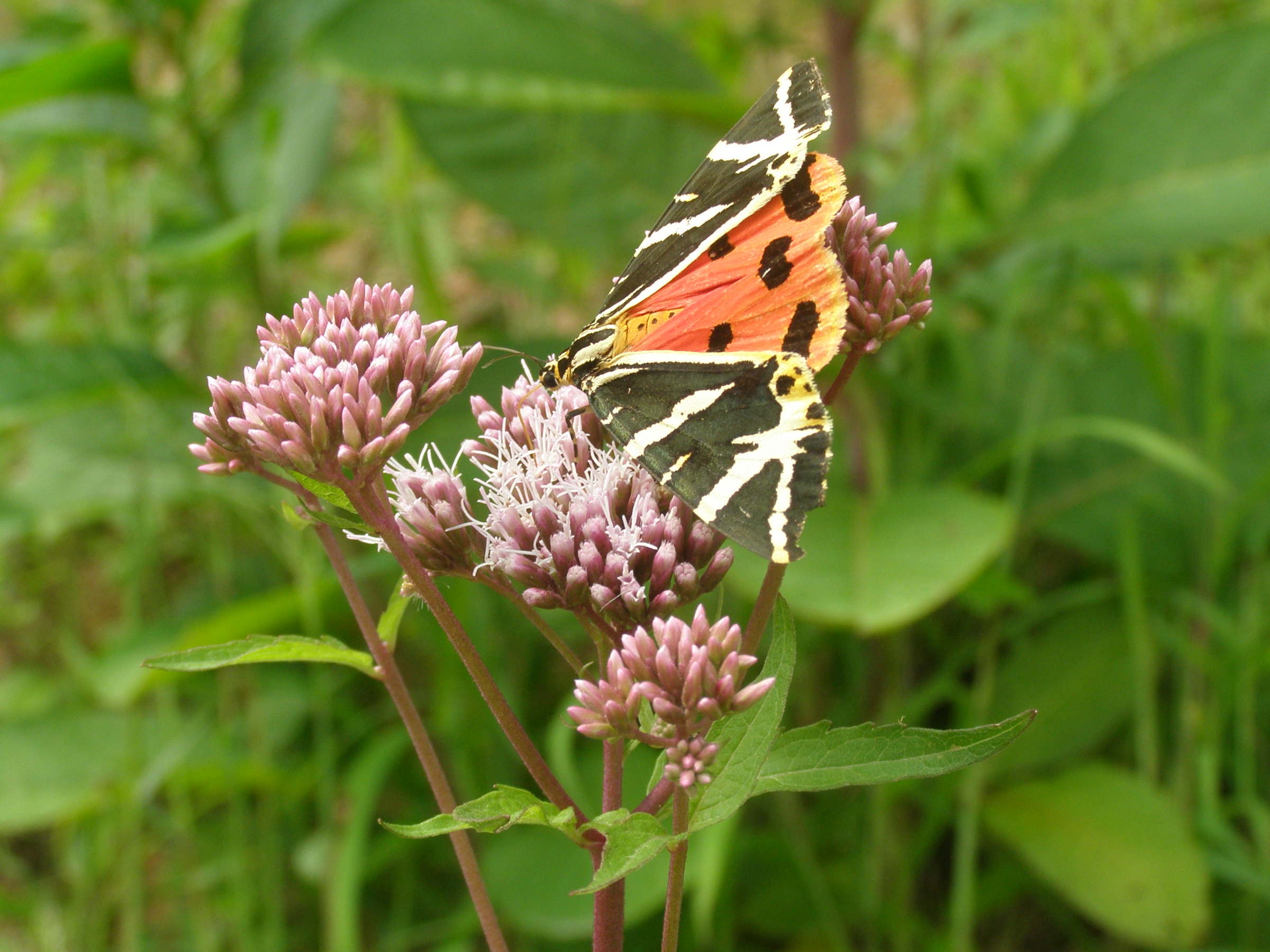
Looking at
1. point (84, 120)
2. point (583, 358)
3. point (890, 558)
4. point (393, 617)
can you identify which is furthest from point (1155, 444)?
point (84, 120)

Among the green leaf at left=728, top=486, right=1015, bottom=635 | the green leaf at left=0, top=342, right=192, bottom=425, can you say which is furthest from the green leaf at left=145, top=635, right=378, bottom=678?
the green leaf at left=0, top=342, right=192, bottom=425

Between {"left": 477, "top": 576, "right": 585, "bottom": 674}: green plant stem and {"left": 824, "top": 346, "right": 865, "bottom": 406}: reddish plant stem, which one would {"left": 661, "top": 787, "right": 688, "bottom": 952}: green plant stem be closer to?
{"left": 477, "top": 576, "right": 585, "bottom": 674}: green plant stem

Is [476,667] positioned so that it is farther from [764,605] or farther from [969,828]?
[969,828]

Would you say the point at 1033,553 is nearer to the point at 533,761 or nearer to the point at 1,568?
the point at 533,761

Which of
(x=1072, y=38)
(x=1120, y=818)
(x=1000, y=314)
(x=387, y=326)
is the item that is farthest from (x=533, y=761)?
(x=1072, y=38)

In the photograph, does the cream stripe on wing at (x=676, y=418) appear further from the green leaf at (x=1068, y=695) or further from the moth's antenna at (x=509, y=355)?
the green leaf at (x=1068, y=695)

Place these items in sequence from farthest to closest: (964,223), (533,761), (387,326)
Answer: (964,223) < (387,326) < (533,761)
